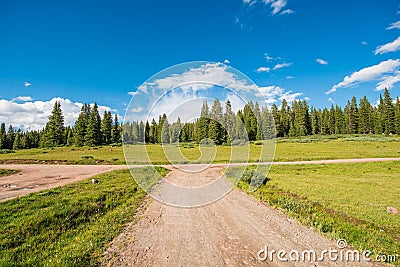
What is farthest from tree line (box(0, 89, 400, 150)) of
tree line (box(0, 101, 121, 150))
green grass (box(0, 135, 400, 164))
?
green grass (box(0, 135, 400, 164))

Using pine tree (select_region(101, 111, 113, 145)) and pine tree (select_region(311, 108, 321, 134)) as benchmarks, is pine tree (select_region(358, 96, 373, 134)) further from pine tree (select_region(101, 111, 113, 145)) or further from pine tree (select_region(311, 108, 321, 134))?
pine tree (select_region(101, 111, 113, 145))

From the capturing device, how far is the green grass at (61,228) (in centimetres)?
542

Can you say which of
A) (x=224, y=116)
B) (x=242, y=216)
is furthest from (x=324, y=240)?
(x=224, y=116)

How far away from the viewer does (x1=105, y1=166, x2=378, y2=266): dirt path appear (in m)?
5.29

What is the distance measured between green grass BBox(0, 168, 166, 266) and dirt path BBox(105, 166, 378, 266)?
547 millimetres

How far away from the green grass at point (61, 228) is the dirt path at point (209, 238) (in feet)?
1.80

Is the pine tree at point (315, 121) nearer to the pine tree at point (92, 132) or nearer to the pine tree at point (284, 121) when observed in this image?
the pine tree at point (284, 121)

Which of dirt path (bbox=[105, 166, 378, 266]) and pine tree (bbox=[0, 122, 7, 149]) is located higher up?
pine tree (bbox=[0, 122, 7, 149])

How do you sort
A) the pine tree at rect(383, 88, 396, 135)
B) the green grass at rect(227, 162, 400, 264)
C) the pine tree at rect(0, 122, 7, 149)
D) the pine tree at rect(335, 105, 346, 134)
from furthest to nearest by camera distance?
1. the pine tree at rect(335, 105, 346, 134)
2. the pine tree at rect(0, 122, 7, 149)
3. the pine tree at rect(383, 88, 396, 135)
4. the green grass at rect(227, 162, 400, 264)

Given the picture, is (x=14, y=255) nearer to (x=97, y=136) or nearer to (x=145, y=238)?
(x=145, y=238)

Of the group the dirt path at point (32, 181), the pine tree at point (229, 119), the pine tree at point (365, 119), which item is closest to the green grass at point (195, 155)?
the pine tree at point (229, 119)

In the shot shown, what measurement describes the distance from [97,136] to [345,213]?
8295 centimetres

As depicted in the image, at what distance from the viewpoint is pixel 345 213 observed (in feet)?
29.8

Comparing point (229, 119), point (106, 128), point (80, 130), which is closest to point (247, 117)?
point (229, 119)
